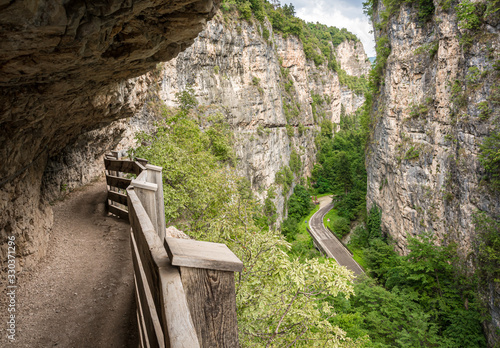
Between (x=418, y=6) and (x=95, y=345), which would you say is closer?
(x=95, y=345)

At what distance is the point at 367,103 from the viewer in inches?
1264

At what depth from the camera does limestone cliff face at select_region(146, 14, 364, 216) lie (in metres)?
30.2

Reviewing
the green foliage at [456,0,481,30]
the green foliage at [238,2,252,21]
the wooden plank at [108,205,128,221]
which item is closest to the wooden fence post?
the wooden plank at [108,205,128,221]

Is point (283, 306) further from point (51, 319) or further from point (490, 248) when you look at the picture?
point (490, 248)

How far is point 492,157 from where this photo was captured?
1430 centimetres

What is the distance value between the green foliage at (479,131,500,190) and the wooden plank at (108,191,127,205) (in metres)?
16.9

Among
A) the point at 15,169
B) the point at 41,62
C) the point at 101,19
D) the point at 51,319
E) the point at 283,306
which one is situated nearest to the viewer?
the point at 101,19

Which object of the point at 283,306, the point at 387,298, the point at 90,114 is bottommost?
the point at 387,298

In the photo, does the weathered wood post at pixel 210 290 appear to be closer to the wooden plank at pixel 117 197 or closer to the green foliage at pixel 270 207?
the wooden plank at pixel 117 197

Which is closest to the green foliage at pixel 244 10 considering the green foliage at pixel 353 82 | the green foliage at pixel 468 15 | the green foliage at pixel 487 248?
the green foliage at pixel 468 15

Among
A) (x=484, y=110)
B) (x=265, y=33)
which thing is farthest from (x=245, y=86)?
(x=484, y=110)

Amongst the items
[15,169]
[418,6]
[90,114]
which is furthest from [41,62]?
[418,6]

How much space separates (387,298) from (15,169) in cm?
1915

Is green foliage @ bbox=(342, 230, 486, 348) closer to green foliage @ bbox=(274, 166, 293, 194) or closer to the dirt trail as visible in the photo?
the dirt trail
